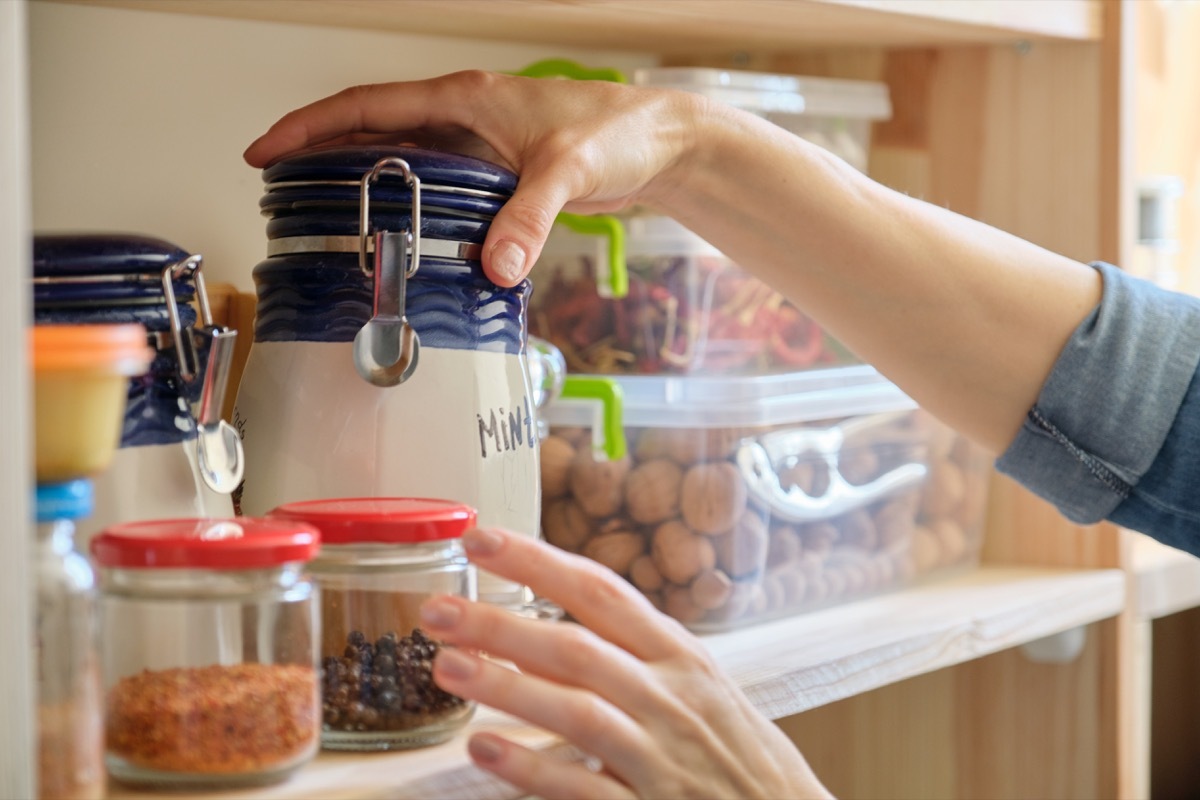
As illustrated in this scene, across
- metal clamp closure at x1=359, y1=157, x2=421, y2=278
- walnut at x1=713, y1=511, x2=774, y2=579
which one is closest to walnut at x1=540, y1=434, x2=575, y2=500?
walnut at x1=713, y1=511, x2=774, y2=579

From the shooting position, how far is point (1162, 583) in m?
1.12

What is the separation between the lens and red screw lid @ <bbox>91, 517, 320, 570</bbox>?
49 cm

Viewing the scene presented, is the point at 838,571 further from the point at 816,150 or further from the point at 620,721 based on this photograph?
the point at 620,721

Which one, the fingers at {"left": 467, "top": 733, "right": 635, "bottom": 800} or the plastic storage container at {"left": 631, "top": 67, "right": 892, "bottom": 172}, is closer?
the fingers at {"left": 467, "top": 733, "right": 635, "bottom": 800}

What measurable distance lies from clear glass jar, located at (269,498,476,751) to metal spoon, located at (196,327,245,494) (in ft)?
0.09

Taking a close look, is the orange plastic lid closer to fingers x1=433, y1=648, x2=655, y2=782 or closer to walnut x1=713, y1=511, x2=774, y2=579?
fingers x1=433, y1=648, x2=655, y2=782

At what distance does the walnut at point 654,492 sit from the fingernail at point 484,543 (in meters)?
0.35

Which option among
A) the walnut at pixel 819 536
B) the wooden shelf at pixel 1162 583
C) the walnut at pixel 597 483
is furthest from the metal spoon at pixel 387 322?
the wooden shelf at pixel 1162 583

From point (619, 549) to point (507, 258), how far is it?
0.98 ft

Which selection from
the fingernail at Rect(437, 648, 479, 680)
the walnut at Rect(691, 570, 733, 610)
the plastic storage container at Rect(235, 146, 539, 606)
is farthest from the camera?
the walnut at Rect(691, 570, 733, 610)

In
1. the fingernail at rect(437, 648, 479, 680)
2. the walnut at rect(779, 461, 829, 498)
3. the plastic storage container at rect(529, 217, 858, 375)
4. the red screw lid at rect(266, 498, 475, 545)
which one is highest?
the plastic storage container at rect(529, 217, 858, 375)

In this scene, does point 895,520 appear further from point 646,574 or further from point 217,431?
point 217,431

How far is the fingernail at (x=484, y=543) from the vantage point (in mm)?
558

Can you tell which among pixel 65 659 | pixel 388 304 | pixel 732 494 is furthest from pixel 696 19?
pixel 65 659
